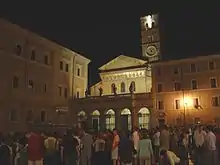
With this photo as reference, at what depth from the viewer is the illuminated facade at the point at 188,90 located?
4672 cm

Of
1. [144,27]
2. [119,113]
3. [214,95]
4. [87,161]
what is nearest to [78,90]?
[119,113]

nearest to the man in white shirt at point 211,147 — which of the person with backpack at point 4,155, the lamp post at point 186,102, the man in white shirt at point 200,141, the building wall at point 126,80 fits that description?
the man in white shirt at point 200,141

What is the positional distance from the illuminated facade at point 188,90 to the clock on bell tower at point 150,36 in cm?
2048

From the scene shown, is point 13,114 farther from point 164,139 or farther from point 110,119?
point 164,139

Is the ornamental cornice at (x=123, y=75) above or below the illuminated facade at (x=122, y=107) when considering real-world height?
above

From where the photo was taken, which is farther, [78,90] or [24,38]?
[78,90]

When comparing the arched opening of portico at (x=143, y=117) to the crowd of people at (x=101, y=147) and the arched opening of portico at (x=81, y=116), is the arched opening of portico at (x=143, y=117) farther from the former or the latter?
the crowd of people at (x=101, y=147)

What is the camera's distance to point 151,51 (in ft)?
235

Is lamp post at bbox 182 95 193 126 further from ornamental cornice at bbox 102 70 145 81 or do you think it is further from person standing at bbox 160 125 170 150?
person standing at bbox 160 125 170 150

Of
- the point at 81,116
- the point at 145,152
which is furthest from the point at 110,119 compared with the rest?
the point at 145,152

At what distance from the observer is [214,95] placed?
46.8 metres

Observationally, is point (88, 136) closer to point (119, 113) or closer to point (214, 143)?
point (214, 143)

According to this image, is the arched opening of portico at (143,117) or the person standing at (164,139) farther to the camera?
the arched opening of portico at (143,117)

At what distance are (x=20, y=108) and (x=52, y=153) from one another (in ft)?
85.5
